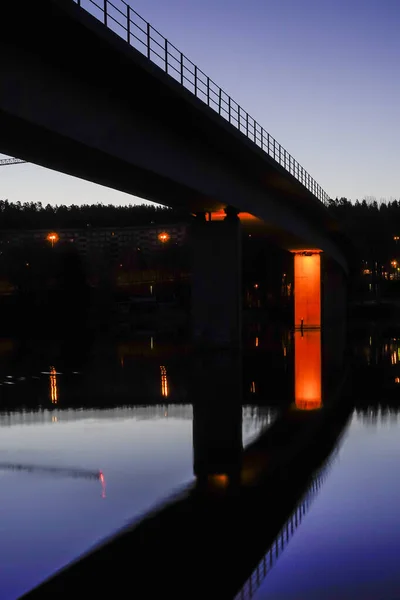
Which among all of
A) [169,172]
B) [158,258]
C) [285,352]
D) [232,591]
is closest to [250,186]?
[285,352]

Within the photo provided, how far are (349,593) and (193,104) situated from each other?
21190 mm

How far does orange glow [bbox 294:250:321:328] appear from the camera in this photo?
62.5m

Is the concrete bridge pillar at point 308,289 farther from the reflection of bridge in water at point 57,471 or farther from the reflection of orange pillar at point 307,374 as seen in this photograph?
the reflection of bridge in water at point 57,471

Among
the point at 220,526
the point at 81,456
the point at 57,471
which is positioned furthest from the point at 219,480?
the point at 81,456

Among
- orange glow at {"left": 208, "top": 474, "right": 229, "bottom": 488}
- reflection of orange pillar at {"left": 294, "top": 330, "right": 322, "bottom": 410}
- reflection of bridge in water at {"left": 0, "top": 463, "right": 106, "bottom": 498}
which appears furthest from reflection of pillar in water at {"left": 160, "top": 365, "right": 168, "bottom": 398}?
orange glow at {"left": 208, "top": 474, "right": 229, "bottom": 488}

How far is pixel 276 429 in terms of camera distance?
1605 cm

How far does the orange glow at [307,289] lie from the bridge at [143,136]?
537 inches

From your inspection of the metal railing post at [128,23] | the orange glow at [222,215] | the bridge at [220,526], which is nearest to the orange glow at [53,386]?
the bridge at [220,526]

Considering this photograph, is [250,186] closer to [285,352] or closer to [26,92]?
[285,352]

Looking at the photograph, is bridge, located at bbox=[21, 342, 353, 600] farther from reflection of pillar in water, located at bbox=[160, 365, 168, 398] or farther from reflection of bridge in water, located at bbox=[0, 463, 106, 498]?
reflection of pillar in water, located at bbox=[160, 365, 168, 398]

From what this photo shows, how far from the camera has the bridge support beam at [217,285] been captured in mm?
37688

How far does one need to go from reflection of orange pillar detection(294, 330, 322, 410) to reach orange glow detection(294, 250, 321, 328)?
15.9 m

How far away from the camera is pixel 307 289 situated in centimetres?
6228

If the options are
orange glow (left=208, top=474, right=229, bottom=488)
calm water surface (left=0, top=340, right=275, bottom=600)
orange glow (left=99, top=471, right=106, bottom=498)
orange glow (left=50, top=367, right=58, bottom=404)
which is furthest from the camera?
orange glow (left=50, top=367, right=58, bottom=404)
